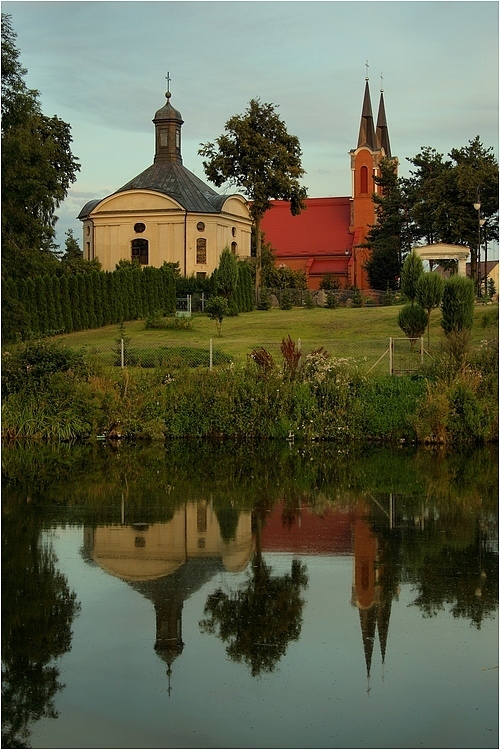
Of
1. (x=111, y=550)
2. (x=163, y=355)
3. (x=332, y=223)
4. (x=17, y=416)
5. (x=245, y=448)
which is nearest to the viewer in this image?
(x=111, y=550)

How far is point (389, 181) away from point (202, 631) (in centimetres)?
6615

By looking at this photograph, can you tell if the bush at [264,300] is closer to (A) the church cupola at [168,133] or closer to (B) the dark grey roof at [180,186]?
(B) the dark grey roof at [180,186]

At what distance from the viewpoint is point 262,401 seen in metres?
23.4

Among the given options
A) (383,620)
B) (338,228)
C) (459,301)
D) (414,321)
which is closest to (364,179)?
(338,228)

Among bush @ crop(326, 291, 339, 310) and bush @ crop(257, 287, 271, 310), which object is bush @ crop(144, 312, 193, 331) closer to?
bush @ crop(257, 287, 271, 310)

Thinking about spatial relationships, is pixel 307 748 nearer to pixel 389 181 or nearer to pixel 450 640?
pixel 450 640

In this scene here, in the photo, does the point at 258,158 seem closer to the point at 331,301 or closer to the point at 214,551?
the point at 331,301

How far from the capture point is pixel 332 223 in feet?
284

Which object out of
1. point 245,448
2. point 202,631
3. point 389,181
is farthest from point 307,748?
point 389,181

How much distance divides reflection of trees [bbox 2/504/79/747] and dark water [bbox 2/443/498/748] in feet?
0.06

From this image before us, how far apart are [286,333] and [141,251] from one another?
75.1 ft

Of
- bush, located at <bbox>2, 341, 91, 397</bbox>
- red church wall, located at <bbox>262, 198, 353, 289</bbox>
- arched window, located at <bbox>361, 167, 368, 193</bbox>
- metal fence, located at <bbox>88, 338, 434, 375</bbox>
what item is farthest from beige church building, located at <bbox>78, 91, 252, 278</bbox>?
bush, located at <bbox>2, 341, 91, 397</bbox>

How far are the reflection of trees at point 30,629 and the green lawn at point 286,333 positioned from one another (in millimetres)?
19189

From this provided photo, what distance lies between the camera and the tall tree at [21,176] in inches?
1135
